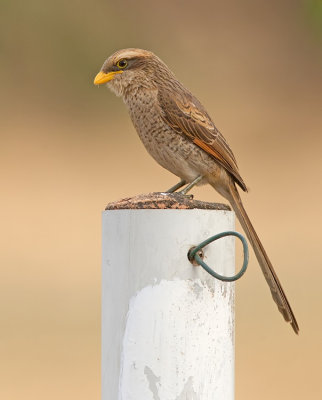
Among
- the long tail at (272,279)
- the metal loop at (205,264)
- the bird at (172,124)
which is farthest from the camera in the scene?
the bird at (172,124)

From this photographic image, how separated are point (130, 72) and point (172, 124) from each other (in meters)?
0.20

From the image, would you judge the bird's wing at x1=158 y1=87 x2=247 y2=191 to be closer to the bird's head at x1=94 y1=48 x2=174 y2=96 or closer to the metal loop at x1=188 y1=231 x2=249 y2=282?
the bird's head at x1=94 y1=48 x2=174 y2=96

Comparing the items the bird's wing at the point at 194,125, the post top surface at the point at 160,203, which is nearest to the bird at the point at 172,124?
the bird's wing at the point at 194,125

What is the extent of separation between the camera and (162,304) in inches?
63.0

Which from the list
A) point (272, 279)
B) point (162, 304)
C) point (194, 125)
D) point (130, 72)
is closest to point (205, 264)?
point (162, 304)

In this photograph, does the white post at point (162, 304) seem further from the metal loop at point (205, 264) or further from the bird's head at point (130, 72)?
the bird's head at point (130, 72)

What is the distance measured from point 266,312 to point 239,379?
4.57 ft

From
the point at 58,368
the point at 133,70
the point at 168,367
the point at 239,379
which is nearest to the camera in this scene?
the point at 168,367

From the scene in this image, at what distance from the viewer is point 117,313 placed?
5.33ft

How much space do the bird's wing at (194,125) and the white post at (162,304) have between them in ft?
2.51

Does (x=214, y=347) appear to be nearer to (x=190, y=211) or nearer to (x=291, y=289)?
(x=190, y=211)

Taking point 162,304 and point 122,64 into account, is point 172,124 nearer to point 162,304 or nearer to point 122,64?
point 122,64

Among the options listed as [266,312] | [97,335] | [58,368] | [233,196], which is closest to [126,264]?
[233,196]

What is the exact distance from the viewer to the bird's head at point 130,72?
8.03 feet
